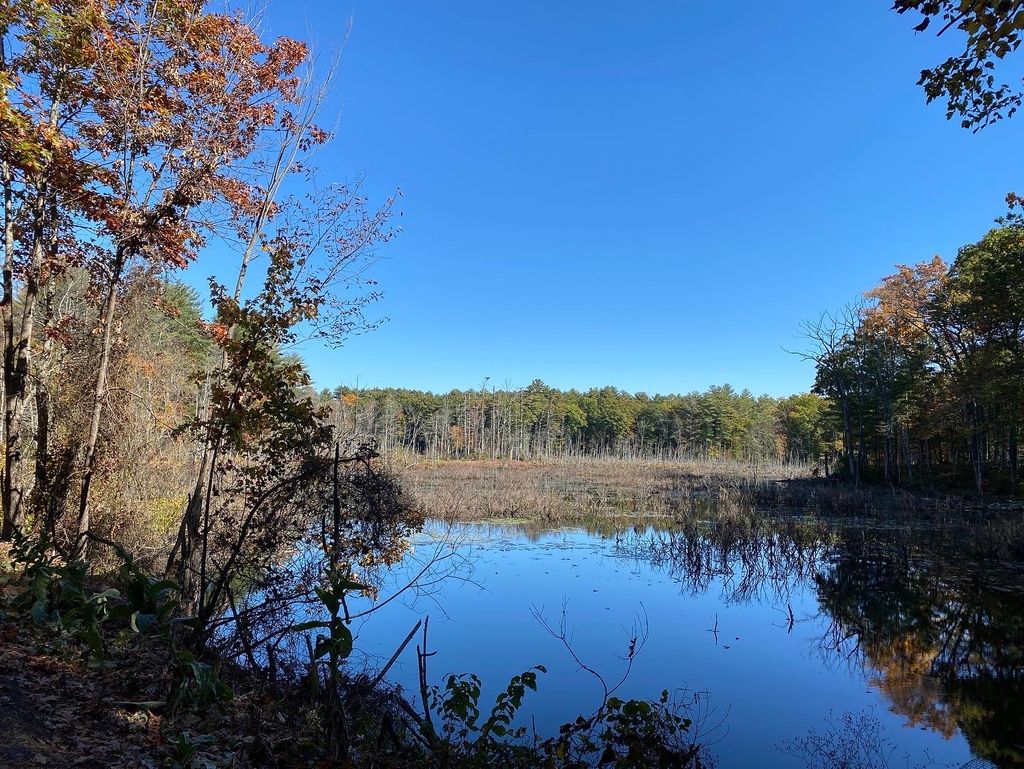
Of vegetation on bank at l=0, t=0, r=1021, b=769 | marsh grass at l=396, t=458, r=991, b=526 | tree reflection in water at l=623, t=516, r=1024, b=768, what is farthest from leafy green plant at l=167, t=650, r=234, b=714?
marsh grass at l=396, t=458, r=991, b=526

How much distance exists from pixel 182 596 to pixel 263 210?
5.50 metres

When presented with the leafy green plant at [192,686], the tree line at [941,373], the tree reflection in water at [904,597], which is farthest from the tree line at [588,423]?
the leafy green plant at [192,686]

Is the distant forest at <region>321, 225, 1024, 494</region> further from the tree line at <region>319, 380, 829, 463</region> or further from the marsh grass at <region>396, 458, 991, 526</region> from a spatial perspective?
the tree line at <region>319, 380, 829, 463</region>

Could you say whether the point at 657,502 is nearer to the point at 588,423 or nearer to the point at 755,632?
the point at 755,632

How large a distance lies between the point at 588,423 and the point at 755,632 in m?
74.1

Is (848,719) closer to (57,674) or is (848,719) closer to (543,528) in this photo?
(57,674)

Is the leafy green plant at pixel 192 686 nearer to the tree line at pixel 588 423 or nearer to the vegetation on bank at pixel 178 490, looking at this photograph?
the vegetation on bank at pixel 178 490

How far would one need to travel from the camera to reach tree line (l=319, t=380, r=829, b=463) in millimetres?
66625

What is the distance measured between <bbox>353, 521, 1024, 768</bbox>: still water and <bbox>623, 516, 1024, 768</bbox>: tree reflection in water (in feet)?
0.12

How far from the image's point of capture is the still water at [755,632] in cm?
A: 591

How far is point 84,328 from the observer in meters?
9.73

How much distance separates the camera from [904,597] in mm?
10133

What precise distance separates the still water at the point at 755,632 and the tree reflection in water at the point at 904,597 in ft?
0.12

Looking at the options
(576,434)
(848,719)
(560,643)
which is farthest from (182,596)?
(576,434)
